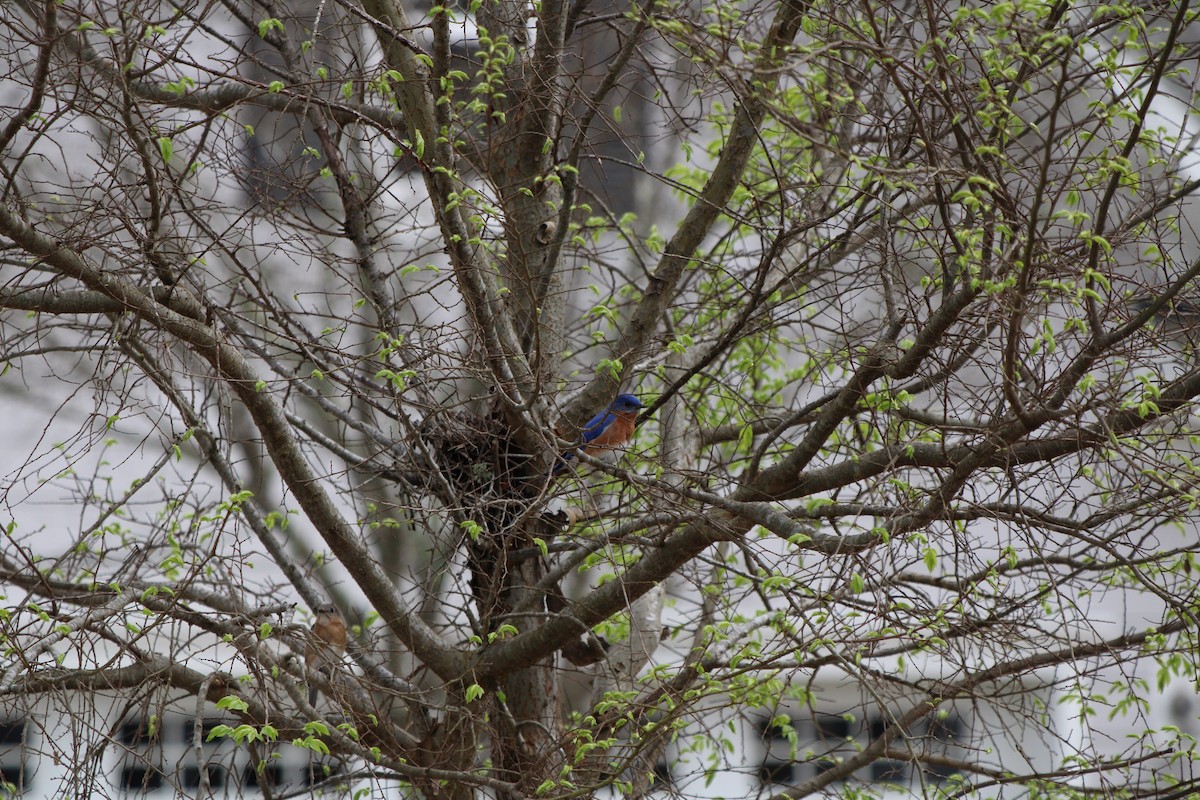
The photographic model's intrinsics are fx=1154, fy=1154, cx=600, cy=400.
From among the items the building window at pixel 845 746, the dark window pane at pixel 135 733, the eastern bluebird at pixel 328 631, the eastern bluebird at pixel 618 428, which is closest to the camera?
the dark window pane at pixel 135 733

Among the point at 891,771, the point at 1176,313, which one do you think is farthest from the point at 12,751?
the point at 1176,313

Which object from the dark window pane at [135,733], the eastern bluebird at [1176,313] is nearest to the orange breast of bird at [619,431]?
the dark window pane at [135,733]

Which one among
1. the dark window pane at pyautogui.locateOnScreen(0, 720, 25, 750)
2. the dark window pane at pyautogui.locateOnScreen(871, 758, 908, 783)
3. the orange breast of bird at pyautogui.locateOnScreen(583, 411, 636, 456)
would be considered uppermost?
the orange breast of bird at pyautogui.locateOnScreen(583, 411, 636, 456)

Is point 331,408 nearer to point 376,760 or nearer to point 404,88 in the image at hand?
point 404,88

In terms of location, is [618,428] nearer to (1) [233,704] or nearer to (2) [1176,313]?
(2) [1176,313]

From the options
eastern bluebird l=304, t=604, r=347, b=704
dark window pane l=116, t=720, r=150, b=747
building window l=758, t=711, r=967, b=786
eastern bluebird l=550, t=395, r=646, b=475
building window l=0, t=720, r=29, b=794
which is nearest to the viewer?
building window l=0, t=720, r=29, b=794

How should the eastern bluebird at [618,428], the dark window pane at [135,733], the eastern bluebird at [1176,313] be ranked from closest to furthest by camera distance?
the dark window pane at [135,733] < the eastern bluebird at [1176,313] < the eastern bluebird at [618,428]

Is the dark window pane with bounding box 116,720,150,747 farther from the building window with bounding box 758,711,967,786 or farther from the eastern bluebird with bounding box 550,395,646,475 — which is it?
the eastern bluebird with bounding box 550,395,646,475

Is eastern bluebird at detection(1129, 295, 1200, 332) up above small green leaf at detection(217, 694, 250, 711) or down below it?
above

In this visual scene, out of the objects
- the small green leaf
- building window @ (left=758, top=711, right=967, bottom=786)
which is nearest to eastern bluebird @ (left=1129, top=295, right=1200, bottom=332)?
building window @ (left=758, top=711, right=967, bottom=786)

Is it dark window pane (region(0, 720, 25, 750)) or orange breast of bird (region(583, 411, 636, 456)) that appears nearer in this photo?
dark window pane (region(0, 720, 25, 750))

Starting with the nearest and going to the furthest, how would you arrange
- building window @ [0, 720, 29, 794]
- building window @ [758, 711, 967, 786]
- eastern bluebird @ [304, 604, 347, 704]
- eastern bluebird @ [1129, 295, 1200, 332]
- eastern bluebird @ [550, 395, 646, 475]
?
building window @ [0, 720, 29, 794] < eastern bluebird @ [1129, 295, 1200, 332] < building window @ [758, 711, 967, 786] < eastern bluebird @ [304, 604, 347, 704] < eastern bluebird @ [550, 395, 646, 475]

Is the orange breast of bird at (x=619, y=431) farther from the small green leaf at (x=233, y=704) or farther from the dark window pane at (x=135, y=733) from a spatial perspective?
the small green leaf at (x=233, y=704)

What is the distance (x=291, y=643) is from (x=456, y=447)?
104 centimetres
